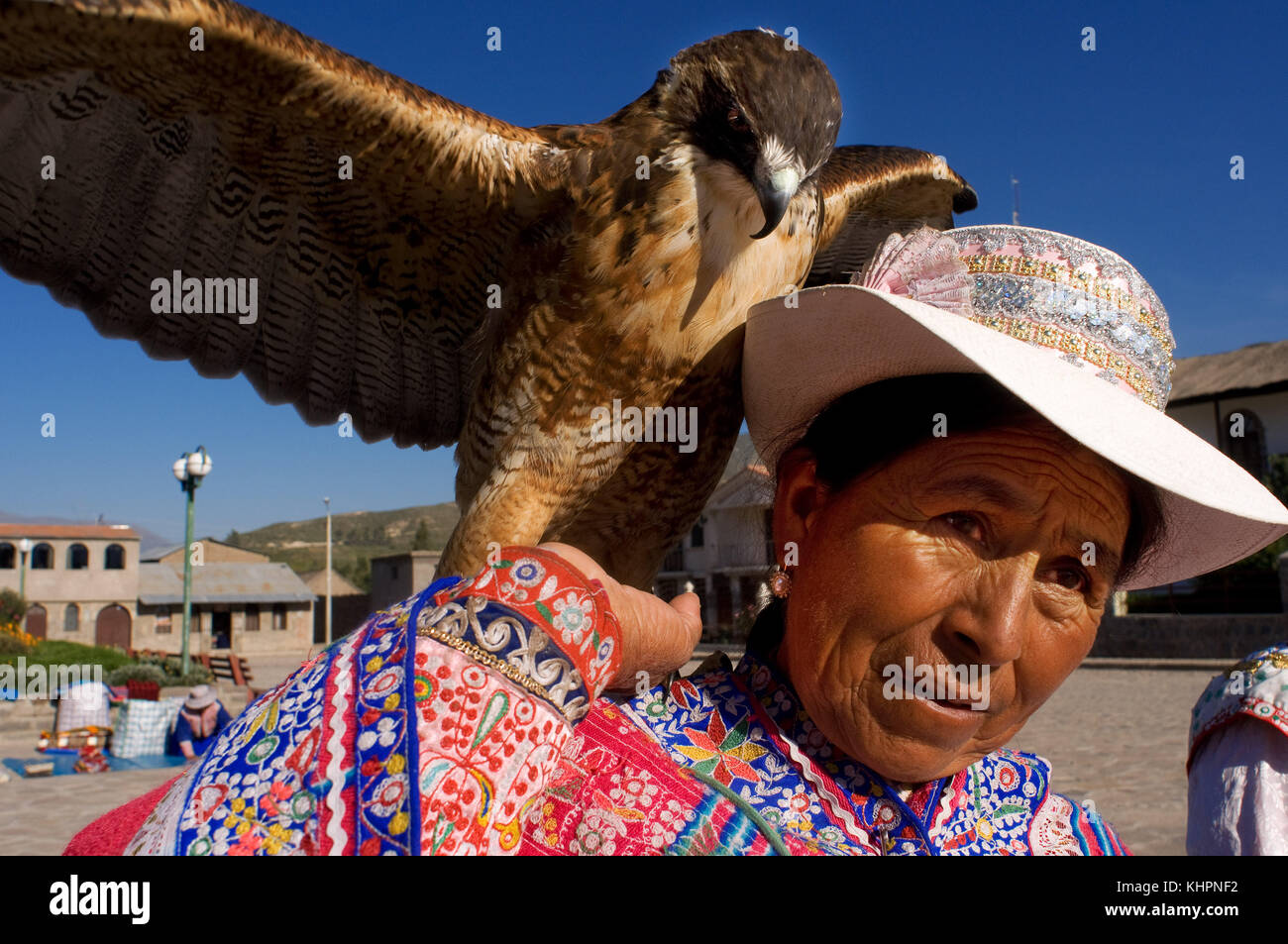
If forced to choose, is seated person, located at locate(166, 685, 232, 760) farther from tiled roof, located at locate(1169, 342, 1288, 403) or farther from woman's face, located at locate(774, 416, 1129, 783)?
tiled roof, located at locate(1169, 342, 1288, 403)

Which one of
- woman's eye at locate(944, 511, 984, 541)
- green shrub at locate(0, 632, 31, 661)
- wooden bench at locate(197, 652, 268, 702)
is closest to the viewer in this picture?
woman's eye at locate(944, 511, 984, 541)

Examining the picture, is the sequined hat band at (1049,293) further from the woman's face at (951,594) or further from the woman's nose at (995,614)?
the woman's nose at (995,614)

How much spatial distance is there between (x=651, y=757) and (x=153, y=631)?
6040 cm

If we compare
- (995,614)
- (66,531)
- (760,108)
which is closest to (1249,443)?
(760,108)

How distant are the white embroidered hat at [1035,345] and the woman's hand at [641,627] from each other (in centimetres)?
53

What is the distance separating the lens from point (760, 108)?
112 inches

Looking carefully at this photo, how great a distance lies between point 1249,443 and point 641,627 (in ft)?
124

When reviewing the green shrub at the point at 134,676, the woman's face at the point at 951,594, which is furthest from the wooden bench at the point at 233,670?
the woman's face at the point at 951,594

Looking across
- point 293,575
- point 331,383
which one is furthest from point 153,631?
point 331,383

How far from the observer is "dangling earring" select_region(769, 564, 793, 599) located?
1.62 meters

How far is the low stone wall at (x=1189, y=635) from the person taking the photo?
2561cm

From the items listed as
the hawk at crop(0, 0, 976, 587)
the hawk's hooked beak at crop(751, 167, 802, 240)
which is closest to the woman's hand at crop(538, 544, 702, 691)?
the hawk at crop(0, 0, 976, 587)
